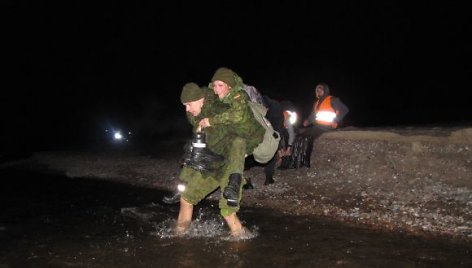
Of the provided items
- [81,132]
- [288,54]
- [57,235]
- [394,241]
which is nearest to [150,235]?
[57,235]

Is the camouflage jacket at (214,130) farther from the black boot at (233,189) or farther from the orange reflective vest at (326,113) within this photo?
the orange reflective vest at (326,113)

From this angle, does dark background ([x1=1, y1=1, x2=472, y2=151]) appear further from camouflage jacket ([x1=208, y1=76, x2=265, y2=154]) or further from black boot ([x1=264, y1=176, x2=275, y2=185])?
camouflage jacket ([x1=208, y1=76, x2=265, y2=154])

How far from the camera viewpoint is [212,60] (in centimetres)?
3784

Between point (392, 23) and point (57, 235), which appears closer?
point (57, 235)

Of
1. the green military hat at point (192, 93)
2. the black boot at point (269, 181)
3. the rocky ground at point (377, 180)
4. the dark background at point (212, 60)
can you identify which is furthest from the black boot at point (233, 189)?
the dark background at point (212, 60)

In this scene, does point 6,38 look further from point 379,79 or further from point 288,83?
point 379,79

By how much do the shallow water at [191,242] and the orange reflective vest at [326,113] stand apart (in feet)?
12.4

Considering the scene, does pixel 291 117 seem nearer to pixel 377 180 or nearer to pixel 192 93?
pixel 377 180

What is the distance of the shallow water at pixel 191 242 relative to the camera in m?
5.19

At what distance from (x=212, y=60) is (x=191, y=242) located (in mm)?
32706

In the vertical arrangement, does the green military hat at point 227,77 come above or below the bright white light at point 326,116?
above

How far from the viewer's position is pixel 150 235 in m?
6.35

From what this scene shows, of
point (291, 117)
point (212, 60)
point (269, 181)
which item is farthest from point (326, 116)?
point (212, 60)

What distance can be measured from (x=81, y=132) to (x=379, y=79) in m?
18.8
